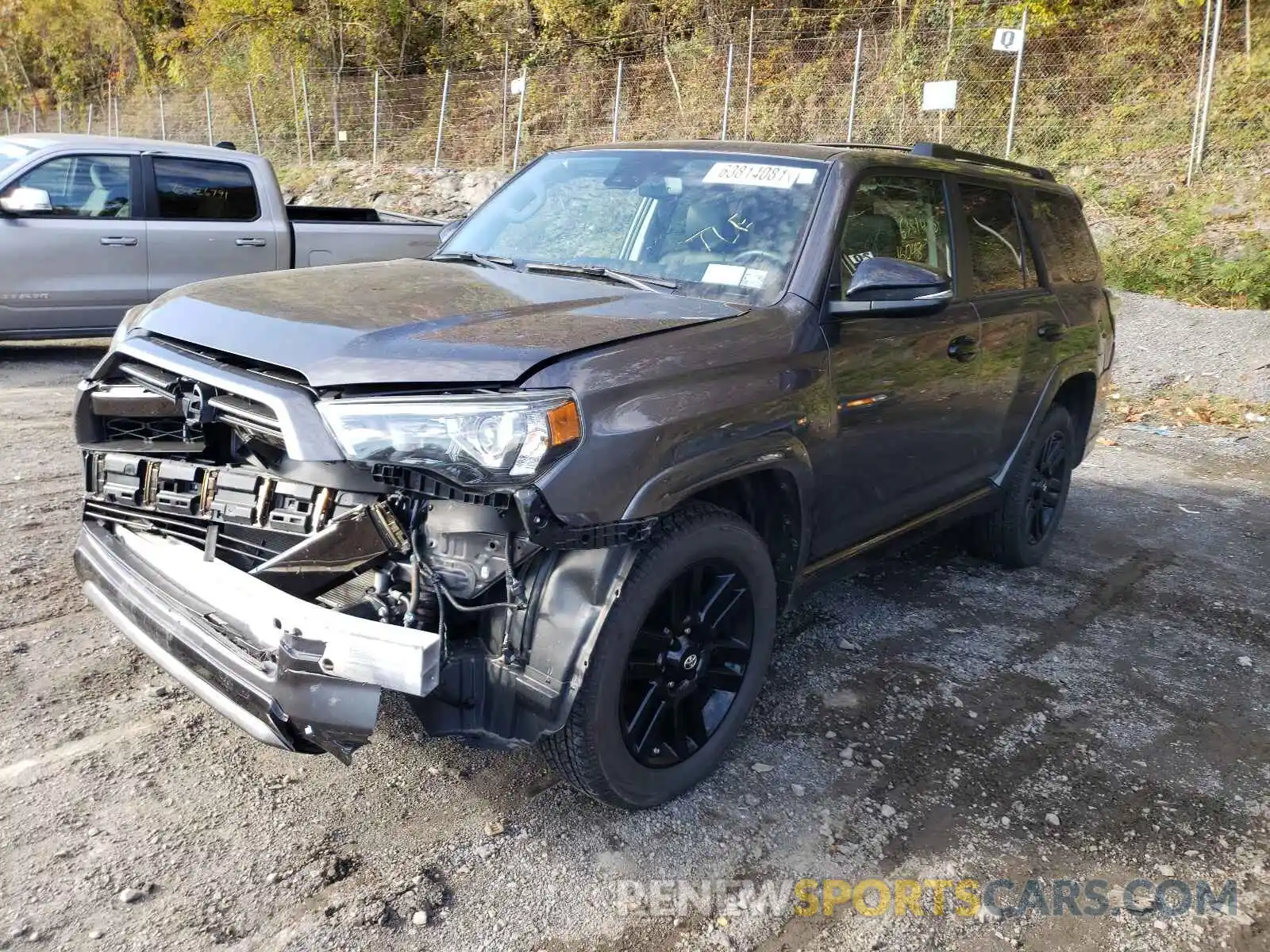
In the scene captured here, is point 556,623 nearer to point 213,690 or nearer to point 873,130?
point 213,690

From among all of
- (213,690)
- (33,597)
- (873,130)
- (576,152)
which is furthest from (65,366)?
(873,130)

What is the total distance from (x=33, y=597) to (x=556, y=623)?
8.54 feet

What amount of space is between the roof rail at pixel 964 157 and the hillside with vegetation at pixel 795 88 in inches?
284

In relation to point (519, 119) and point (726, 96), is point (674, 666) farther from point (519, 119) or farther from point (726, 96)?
point (519, 119)

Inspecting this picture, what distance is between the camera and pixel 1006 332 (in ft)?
14.5

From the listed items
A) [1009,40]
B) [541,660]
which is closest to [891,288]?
[541,660]

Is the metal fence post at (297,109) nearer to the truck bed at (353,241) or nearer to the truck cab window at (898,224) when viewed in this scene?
the truck bed at (353,241)

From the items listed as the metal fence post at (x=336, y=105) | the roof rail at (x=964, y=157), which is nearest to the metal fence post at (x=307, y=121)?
the metal fence post at (x=336, y=105)

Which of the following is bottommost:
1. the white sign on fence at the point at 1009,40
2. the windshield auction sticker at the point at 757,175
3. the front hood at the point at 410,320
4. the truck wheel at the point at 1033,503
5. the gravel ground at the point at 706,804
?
the gravel ground at the point at 706,804

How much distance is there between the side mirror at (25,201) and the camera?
789cm

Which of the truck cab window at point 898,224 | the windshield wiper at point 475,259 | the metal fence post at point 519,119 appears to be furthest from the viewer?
the metal fence post at point 519,119

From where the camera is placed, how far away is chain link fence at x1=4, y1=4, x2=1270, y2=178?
1446cm

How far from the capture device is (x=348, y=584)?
8.72 ft

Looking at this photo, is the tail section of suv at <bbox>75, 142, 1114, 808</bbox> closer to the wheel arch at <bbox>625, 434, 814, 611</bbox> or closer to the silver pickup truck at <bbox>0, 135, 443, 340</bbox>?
the wheel arch at <bbox>625, 434, 814, 611</bbox>
